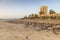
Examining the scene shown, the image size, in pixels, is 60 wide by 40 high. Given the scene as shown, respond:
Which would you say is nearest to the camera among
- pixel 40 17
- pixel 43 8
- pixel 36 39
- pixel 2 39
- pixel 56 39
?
pixel 2 39

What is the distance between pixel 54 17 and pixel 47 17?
9.54ft

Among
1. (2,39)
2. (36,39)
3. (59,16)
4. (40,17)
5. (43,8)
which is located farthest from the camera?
(43,8)

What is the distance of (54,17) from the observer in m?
51.4

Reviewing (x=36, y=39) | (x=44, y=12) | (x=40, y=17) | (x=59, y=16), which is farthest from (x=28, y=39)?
(x=44, y=12)

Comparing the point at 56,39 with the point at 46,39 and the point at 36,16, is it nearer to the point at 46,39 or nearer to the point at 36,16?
the point at 46,39

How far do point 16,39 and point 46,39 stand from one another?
7.49 feet

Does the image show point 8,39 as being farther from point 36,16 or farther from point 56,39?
point 36,16

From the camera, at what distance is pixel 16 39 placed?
37.3 ft

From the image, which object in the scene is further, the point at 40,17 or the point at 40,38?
the point at 40,17

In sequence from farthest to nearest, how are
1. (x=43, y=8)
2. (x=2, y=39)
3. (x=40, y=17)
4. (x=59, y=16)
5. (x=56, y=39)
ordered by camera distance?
1. (x=43, y=8)
2. (x=40, y=17)
3. (x=59, y=16)
4. (x=56, y=39)
5. (x=2, y=39)

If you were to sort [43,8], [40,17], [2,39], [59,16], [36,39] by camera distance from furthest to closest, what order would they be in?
[43,8]
[40,17]
[59,16]
[36,39]
[2,39]

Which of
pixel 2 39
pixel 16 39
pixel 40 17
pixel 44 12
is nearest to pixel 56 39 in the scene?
pixel 16 39

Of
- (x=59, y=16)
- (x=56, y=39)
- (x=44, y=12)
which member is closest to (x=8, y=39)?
(x=56, y=39)

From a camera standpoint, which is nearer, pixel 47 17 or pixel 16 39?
pixel 16 39
